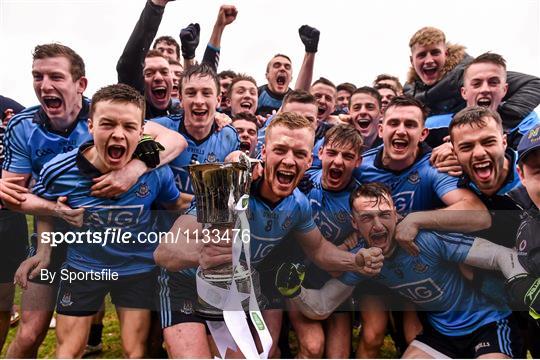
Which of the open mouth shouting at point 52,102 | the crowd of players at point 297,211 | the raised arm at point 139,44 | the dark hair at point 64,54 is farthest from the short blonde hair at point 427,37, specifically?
the open mouth shouting at point 52,102

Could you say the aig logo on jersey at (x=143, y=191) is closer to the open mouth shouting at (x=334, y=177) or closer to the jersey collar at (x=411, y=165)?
the open mouth shouting at (x=334, y=177)

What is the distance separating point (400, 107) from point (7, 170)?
2.37 m

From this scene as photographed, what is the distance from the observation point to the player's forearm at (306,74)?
3.16 meters

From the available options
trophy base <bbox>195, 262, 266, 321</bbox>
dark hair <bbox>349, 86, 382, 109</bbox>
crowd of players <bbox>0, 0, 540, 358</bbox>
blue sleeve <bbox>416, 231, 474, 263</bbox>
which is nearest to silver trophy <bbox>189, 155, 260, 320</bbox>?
trophy base <bbox>195, 262, 266, 321</bbox>

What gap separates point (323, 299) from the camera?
299cm

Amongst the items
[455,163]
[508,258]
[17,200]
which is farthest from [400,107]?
[17,200]

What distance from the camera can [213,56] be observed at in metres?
3.10

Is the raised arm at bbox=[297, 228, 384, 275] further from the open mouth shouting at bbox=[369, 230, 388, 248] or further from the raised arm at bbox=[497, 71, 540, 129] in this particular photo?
the raised arm at bbox=[497, 71, 540, 129]

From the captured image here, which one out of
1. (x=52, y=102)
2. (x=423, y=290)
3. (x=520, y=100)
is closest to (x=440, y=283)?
(x=423, y=290)

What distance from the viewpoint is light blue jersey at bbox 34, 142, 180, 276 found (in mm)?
2805

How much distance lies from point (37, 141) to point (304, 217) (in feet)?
5.41

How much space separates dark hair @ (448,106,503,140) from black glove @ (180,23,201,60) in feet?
5.43

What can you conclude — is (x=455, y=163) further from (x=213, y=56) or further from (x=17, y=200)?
(x=17, y=200)

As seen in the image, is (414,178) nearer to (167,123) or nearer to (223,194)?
(223,194)
